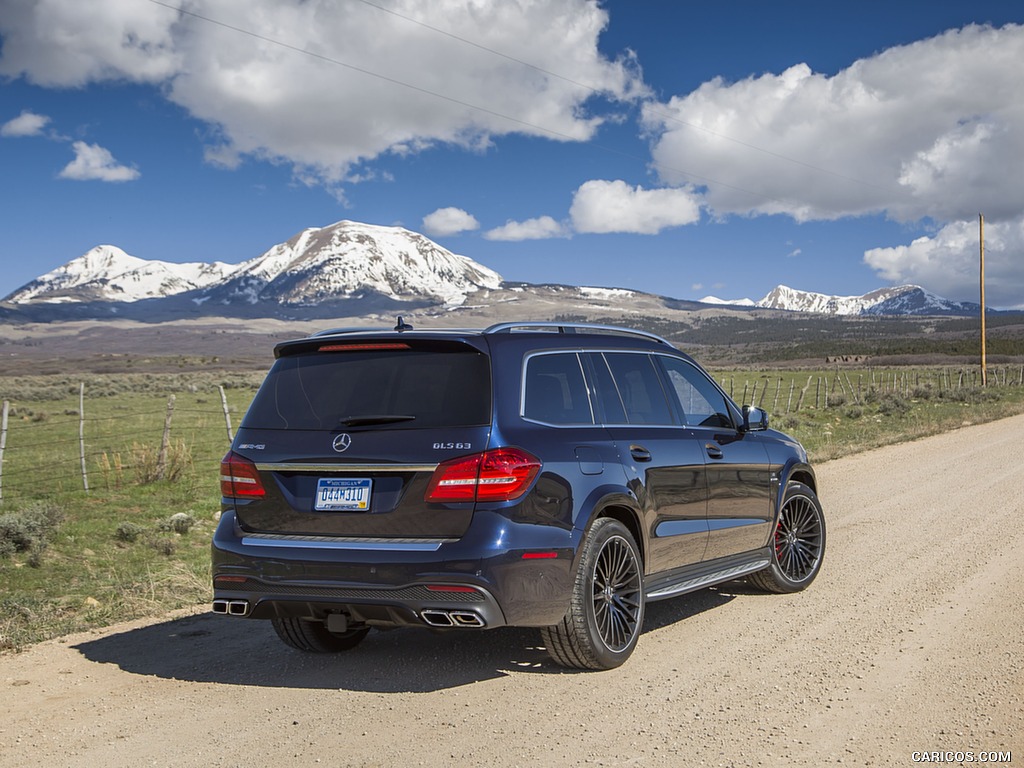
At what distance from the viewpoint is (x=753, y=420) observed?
7.13 metres

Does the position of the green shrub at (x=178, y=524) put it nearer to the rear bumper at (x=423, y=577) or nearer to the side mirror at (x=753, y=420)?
the rear bumper at (x=423, y=577)

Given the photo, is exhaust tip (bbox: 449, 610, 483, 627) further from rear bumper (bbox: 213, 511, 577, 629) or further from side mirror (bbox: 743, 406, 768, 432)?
side mirror (bbox: 743, 406, 768, 432)

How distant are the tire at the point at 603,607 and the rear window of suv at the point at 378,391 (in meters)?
0.99

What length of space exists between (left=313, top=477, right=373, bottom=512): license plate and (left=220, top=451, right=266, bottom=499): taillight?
38 centimetres

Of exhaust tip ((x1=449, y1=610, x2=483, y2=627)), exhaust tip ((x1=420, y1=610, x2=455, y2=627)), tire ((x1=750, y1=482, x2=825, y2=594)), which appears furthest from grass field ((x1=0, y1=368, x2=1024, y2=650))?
tire ((x1=750, y1=482, x2=825, y2=594))

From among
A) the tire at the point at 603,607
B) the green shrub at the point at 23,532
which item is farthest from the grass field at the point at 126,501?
the tire at the point at 603,607

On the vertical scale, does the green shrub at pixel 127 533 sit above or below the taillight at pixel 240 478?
below

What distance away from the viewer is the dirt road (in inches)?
169

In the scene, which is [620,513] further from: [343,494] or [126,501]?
[126,501]

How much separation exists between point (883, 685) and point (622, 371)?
7.58 ft

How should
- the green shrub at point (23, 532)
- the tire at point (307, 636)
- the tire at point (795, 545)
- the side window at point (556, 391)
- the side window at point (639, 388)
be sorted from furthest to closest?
the green shrub at point (23, 532) → the tire at point (795, 545) → the side window at point (639, 388) → the tire at point (307, 636) → the side window at point (556, 391)

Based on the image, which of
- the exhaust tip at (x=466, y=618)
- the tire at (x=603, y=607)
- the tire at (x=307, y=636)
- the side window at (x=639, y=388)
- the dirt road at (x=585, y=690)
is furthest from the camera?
the side window at (x=639, y=388)

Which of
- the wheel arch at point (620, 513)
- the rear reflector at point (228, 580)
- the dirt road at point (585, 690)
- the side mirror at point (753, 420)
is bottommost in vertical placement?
the dirt road at point (585, 690)

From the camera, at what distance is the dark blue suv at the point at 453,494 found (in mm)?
4957
